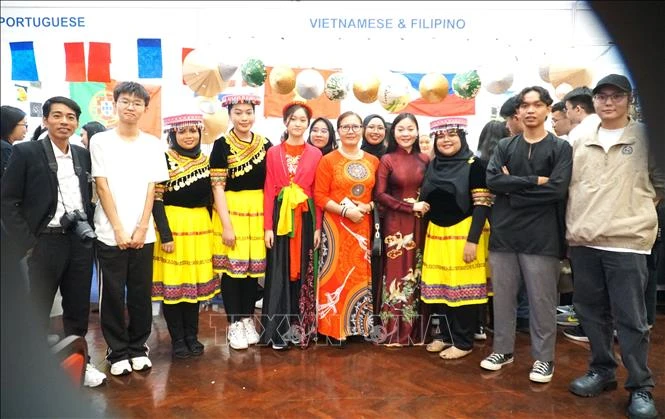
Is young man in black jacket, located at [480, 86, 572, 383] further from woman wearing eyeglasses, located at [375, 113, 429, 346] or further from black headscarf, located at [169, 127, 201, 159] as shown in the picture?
black headscarf, located at [169, 127, 201, 159]

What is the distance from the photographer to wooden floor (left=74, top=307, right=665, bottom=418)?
7.55 ft

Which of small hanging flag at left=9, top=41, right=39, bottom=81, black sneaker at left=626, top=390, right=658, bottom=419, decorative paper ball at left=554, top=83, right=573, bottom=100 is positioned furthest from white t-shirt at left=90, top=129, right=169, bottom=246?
decorative paper ball at left=554, top=83, right=573, bottom=100

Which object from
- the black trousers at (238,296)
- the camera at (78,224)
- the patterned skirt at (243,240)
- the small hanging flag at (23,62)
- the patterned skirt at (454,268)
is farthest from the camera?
the small hanging flag at (23,62)

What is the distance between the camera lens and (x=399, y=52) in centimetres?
468

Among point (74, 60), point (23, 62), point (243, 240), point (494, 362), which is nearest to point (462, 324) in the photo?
point (494, 362)

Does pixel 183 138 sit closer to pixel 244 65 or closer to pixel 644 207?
pixel 244 65

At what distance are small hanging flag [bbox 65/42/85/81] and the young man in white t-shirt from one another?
6.73 ft

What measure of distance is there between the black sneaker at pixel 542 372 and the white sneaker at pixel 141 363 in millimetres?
1938

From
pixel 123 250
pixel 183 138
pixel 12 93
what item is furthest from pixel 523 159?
pixel 12 93

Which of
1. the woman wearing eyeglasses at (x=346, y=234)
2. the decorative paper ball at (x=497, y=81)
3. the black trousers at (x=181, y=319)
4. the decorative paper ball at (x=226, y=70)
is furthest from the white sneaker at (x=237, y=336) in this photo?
the decorative paper ball at (x=497, y=81)

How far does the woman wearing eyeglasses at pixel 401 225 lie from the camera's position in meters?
3.02

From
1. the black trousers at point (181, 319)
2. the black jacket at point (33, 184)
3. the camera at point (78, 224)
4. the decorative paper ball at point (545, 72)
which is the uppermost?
the decorative paper ball at point (545, 72)

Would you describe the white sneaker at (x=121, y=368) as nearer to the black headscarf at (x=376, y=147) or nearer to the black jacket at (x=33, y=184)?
the black jacket at (x=33, y=184)

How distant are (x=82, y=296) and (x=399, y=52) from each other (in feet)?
10.8
